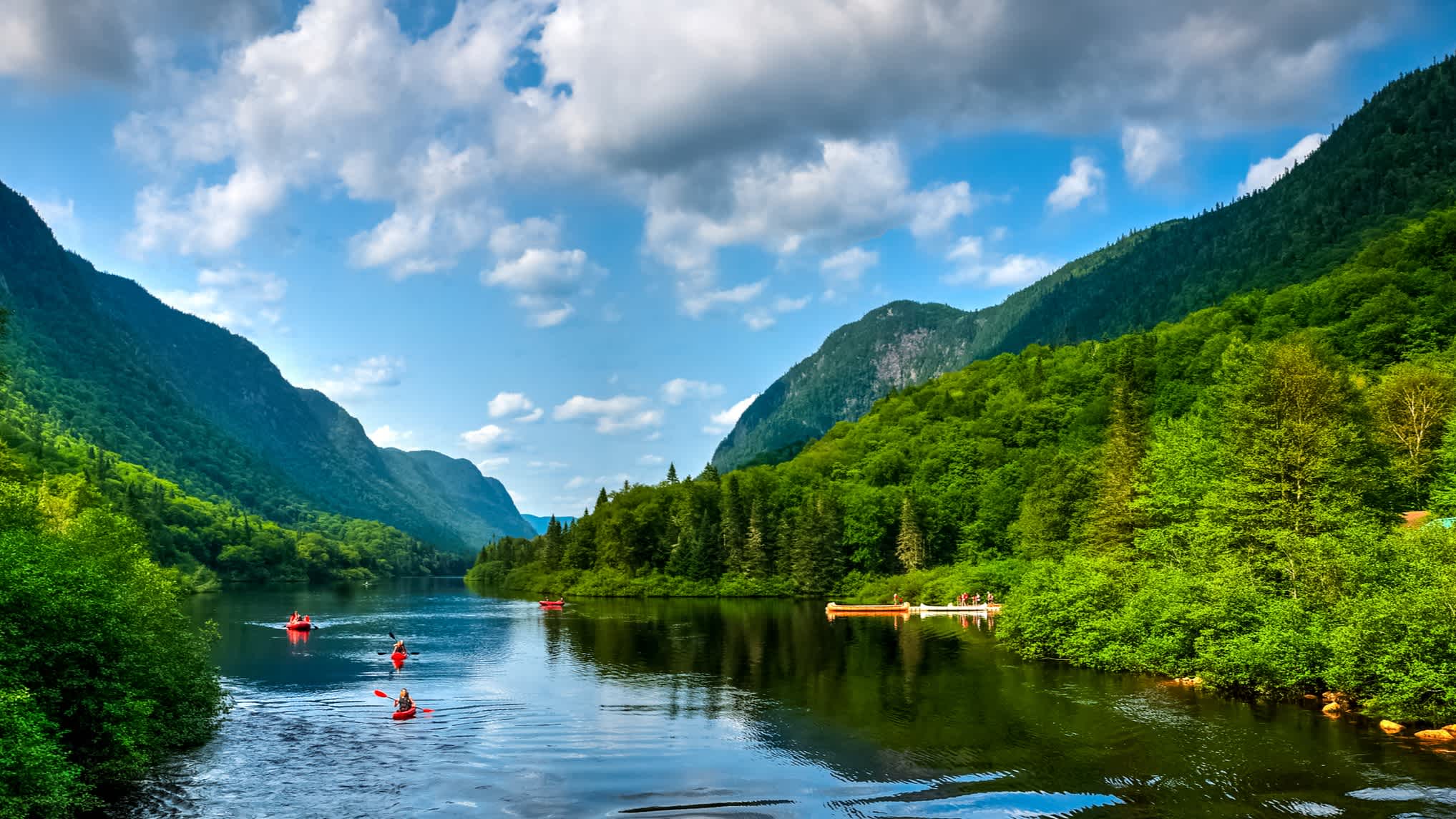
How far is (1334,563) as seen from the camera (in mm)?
38625

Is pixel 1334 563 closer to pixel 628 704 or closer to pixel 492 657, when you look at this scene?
pixel 628 704

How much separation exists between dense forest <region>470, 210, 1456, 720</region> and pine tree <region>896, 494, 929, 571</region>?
478 millimetres

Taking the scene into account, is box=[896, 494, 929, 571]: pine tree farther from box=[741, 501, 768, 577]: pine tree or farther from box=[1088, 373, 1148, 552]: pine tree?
box=[1088, 373, 1148, 552]: pine tree

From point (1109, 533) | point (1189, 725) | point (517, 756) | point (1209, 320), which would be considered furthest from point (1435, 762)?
point (1209, 320)

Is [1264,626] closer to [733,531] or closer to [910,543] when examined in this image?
[910,543]

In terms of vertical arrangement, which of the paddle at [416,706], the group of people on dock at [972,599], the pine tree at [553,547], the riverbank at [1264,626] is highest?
the pine tree at [553,547]

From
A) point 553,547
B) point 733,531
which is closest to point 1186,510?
point 733,531

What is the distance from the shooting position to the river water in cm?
2561

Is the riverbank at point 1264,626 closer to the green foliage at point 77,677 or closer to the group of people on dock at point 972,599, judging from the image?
the group of people on dock at point 972,599

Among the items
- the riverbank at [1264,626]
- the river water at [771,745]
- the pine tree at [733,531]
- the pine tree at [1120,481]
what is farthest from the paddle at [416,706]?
the pine tree at [733,531]

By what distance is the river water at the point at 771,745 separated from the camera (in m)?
25.6

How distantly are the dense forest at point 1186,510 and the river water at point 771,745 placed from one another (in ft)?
11.0

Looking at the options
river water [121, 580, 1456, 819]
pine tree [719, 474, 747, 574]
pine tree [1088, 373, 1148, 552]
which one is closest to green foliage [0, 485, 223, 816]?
river water [121, 580, 1456, 819]

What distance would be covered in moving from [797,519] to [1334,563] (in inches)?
4227
